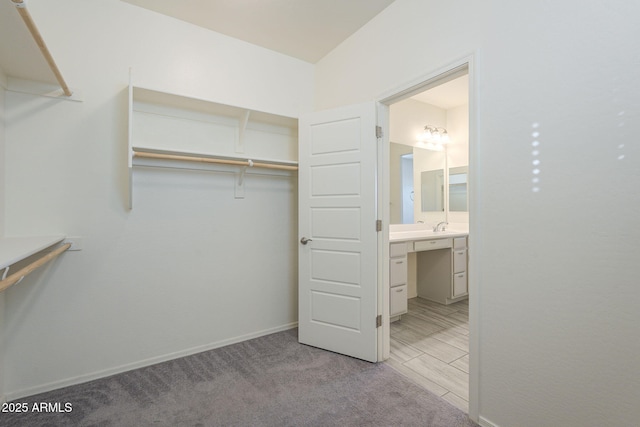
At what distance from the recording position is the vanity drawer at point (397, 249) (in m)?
2.75

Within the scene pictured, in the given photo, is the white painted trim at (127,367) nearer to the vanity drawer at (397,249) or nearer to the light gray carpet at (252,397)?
the light gray carpet at (252,397)

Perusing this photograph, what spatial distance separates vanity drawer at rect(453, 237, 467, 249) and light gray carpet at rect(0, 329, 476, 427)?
1.93 metres

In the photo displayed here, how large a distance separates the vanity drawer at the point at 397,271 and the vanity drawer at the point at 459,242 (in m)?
0.95

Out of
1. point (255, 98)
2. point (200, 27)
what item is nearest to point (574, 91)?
point (255, 98)

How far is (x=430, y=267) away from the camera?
11.8ft

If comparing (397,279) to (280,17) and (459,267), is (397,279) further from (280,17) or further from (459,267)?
(280,17)

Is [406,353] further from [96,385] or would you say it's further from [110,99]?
[110,99]

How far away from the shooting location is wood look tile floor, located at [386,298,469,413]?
6.14 ft

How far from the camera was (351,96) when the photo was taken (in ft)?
8.02

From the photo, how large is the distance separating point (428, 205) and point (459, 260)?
816 mm

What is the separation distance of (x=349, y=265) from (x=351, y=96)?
1459mm

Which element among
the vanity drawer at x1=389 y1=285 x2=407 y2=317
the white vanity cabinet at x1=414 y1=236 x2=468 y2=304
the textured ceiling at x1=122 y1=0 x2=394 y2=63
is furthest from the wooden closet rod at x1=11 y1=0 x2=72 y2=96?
the white vanity cabinet at x1=414 y1=236 x2=468 y2=304

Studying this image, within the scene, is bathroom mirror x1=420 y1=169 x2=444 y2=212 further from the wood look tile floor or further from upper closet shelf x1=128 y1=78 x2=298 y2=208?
upper closet shelf x1=128 y1=78 x2=298 y2=208

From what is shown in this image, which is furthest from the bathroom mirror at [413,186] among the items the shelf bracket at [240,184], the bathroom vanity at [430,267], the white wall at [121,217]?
the shelf bracket at [240,184]
